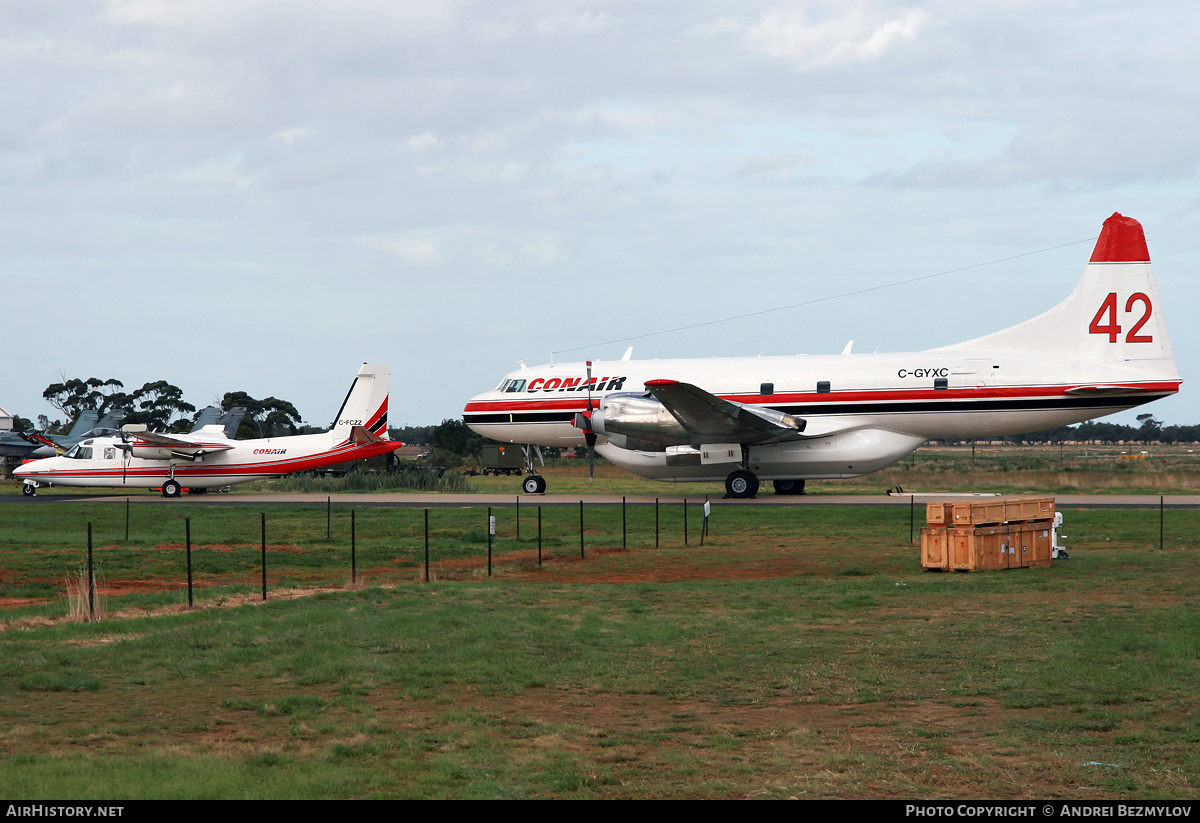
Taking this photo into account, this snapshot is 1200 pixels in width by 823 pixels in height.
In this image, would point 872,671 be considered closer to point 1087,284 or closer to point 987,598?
point 987,598

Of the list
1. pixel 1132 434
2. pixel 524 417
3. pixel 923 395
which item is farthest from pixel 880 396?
pixel 1132 434

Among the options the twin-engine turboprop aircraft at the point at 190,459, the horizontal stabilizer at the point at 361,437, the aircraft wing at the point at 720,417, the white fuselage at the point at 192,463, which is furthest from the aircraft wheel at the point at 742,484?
the white fuselage at the point at 192,463

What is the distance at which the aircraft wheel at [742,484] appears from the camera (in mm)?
33188

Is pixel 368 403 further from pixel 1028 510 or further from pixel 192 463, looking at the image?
pixel 1028 510

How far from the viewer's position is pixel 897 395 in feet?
105

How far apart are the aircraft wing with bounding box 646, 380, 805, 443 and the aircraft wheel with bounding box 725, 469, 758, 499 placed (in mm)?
1191

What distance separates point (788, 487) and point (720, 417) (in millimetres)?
5639

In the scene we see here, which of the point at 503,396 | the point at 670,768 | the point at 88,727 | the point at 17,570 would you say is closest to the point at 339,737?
the point at 88,727

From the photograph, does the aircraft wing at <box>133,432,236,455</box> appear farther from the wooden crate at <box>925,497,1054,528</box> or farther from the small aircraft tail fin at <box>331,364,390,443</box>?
the wooden crate at <box>925,497,1054,528</box>

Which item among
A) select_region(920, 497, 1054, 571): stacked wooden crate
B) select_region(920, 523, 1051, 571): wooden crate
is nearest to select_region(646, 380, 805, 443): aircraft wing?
select_region(920, 497, 1054, 571): stacked wooden crate

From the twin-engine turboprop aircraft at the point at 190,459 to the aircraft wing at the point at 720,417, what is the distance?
45.8 ft

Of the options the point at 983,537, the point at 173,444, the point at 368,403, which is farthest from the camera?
the point at 368,403

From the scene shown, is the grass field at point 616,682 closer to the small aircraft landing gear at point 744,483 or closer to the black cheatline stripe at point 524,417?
the small aircraft landing gear at point 744,483

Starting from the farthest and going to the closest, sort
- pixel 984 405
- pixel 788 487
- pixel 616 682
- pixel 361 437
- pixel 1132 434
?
pixel 1132 434
pixel 361 437
pixel 788 487
pixel 984 405
pixel 616 682
